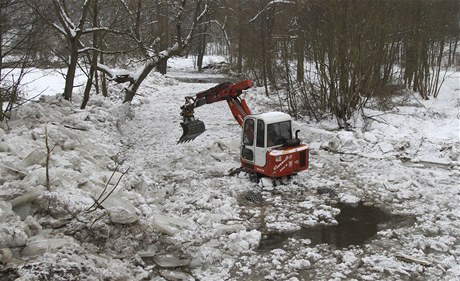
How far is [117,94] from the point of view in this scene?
22.1m

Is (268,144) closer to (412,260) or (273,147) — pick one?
(273,147)

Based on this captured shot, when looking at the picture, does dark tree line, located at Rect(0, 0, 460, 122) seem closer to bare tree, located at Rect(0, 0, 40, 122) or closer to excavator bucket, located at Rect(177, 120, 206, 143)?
bare tree, located at Rect(0, 0, 40, 122)

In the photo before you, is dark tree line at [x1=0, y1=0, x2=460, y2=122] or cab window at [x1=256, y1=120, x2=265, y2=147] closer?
cab window at [x1=256, y1=120, x2=265, y2=147]

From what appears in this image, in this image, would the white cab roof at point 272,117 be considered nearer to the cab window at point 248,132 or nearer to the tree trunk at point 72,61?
the cab window at point 248,132

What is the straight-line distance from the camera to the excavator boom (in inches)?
449

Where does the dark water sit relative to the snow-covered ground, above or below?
below

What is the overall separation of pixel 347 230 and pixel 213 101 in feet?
16.4

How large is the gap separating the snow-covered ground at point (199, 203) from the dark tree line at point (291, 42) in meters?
1.85

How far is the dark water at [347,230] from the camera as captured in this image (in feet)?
26.9

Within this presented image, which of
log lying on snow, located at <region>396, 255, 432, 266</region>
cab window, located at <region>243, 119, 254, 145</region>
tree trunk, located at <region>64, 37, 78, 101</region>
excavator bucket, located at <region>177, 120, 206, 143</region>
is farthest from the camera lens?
tree trunk, located at <region>64, 37, 78, 101</region>

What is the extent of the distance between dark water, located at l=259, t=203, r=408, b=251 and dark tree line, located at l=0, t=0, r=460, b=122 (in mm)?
7677

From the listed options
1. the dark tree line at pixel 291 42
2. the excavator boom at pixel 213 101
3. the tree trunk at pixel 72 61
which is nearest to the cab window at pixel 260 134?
the excavator boom at pixel 213 101

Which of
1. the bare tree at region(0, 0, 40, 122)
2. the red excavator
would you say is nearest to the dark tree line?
the bare tree at region(0, 0, 40, 122)

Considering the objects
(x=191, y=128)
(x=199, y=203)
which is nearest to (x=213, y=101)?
(x=191, y=128)
